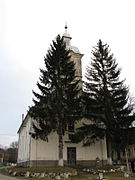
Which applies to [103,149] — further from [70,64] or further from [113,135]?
[70,64]

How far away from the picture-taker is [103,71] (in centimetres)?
2409

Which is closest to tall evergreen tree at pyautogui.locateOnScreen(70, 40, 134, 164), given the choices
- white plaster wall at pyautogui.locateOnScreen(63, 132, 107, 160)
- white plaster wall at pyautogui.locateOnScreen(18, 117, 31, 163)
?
white plaster wall at pyautogui.locateOnScreen(63, 132, 107, 160)

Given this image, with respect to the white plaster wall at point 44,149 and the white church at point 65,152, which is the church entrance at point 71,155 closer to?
the white church at point 65,152

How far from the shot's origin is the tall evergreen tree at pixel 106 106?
21.1 metres

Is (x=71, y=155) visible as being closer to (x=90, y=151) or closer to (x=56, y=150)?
(x=56, y=150)

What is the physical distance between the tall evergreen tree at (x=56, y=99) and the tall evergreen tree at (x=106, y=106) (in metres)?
1.96

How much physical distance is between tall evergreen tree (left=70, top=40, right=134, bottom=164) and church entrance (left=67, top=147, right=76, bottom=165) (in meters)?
1.88

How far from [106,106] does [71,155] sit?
7305 mm

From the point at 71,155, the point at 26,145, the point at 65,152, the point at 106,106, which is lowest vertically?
the point at 71,155

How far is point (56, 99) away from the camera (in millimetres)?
21422

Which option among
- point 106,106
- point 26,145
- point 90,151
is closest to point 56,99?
point 106,106

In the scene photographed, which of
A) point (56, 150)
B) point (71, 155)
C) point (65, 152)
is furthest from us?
point (71, 155)

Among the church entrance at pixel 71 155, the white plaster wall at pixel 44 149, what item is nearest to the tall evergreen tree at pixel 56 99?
the white plaster wall at pixel 44 149

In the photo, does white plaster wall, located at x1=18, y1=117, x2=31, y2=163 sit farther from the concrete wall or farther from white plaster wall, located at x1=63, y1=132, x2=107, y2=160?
white plaster wall, located at x1=63, y1=132, x2=107, y2=160
